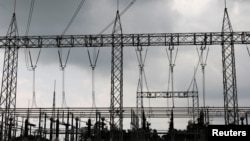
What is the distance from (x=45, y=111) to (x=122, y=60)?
693cm

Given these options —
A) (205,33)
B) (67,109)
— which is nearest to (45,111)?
(67,109)

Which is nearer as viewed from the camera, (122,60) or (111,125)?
(111,125)

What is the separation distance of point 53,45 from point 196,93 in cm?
1577

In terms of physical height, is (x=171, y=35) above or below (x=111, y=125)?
above

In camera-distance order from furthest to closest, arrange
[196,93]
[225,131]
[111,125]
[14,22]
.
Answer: [196,93], [14,22], [111,125], [225,131]

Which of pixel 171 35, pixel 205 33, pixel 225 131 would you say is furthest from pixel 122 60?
pixel 225 131

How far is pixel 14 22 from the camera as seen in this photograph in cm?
3172

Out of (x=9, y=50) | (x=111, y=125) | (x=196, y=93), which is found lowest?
(x=111, y=125)

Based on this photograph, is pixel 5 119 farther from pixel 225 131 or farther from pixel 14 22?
pixel 225 131

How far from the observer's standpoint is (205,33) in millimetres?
31359

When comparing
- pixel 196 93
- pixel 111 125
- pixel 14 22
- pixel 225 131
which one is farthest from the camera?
pixel 196 93

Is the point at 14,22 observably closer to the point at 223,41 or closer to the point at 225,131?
the point at 223,41

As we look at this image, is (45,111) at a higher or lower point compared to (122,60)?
lower

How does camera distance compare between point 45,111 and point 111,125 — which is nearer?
point 111,125
